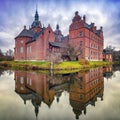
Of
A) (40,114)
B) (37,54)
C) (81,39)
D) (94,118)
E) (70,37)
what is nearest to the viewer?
(94,118)

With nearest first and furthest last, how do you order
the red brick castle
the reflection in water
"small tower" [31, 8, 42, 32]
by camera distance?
the reflection in water
the red brick castle
"small tower" [31, 8, 42, 32]

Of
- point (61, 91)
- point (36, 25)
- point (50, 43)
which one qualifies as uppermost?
point (36, 25)

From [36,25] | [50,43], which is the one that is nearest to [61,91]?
[50,43]

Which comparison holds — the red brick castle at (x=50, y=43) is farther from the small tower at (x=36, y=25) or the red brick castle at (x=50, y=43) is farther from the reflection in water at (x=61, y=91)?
the reflection in water at (x=61, y=91)

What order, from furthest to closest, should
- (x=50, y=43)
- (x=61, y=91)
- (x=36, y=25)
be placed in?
(x=36, y=25)
(x=50, y=43)
(x=61, y=91)

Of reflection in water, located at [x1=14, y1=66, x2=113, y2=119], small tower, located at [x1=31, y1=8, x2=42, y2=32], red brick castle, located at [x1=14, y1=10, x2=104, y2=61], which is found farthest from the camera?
small tower, located at [x1=31, y1=8, x2=42, y2=32]

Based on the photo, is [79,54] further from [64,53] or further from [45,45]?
[45,45]

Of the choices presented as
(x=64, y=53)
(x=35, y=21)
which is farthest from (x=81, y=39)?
(x=35, y=21)

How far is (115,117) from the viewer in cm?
550

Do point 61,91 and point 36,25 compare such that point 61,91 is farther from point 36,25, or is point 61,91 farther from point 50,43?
point 36,25

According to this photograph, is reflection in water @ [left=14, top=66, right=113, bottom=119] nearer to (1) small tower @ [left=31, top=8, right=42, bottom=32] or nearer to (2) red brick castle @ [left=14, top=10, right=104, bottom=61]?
(2) red brick castle @ [left=14, top=10, right=104, bottom=61]

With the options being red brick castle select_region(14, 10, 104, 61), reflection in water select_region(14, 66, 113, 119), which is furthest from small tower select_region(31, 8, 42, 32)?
A: reflection in water select_region(14, 66, 113, 119)

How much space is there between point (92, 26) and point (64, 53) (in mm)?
16665

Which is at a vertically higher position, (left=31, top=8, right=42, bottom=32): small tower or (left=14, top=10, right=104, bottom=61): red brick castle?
(left=31, top=8, right=42, bottom=32): small tower
